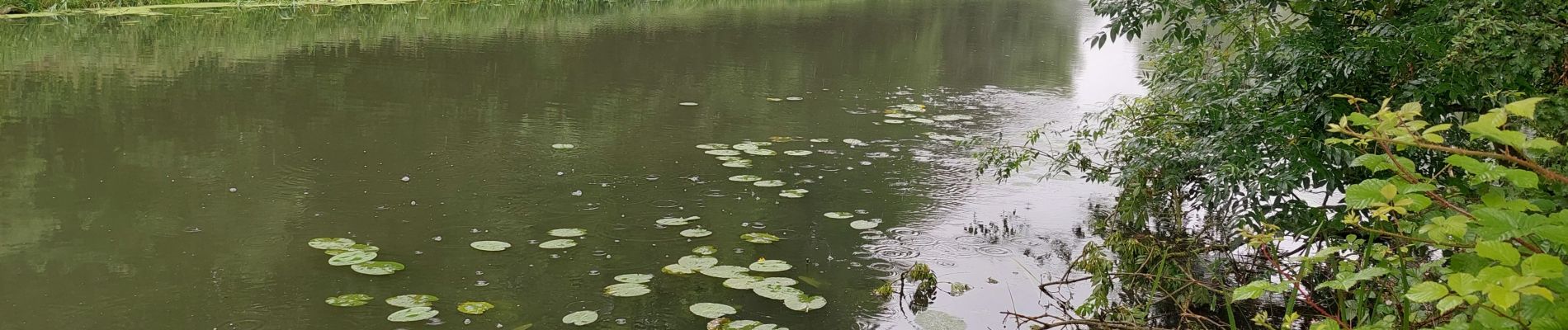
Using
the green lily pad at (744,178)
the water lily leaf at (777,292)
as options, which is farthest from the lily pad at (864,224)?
the water lily leaf at (777,292)

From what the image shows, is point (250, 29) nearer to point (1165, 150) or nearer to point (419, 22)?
point (419, 22)

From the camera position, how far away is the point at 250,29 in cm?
1341

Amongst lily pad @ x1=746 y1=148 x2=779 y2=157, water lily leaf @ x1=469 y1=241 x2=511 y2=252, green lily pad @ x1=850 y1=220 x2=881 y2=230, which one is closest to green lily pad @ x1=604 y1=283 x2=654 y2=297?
water lily leaf @ x1=469 y1=241 x2=511 y2=252

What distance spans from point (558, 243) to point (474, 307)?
0.85m

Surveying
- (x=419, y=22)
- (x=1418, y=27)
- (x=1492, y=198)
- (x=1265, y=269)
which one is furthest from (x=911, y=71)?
(x=1492, y=198)

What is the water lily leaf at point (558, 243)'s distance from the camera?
512 cm

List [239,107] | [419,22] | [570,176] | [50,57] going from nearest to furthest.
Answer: [570,176]
[239,107]
[50,57]
[419,22]

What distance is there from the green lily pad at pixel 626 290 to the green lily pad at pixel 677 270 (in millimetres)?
165

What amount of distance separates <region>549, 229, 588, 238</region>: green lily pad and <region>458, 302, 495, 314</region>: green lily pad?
37.8 inches

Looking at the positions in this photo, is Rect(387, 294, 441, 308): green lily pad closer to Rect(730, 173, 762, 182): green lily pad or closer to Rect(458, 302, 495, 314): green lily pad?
Rect(458, 302, 495, 314): green lily pad

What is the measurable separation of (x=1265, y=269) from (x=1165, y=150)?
725 mm

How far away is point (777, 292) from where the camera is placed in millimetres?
4594

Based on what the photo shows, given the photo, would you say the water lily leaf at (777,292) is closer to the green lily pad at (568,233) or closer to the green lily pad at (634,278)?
the green lily pad at (634,278)

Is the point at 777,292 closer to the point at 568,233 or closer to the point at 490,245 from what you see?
the point at 568,233
